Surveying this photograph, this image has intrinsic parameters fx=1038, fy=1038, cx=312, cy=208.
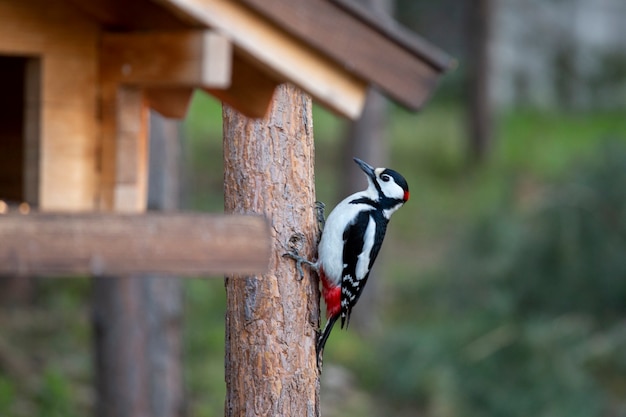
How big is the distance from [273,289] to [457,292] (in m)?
5.53

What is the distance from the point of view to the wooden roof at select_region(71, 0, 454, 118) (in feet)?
8.29

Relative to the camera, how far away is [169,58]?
2.70 m

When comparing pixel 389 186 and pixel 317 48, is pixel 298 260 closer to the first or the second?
pixel 389 186

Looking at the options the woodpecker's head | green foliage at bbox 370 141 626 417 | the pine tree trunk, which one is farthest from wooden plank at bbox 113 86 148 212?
the pine tree trunk

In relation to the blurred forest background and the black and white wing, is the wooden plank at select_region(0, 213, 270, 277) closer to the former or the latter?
the black and white wing

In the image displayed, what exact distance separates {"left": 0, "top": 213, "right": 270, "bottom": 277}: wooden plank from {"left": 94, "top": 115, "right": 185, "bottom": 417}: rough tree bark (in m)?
5.93

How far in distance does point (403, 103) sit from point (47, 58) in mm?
1052

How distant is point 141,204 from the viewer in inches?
125

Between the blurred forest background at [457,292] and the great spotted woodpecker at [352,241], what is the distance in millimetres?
3205

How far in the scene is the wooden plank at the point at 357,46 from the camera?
254 centimetres

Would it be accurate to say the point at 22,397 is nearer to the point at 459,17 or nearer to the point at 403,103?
the point at 403,103

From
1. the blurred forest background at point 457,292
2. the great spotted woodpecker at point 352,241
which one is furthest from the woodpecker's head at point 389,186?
the blurred forest background at point 457,292

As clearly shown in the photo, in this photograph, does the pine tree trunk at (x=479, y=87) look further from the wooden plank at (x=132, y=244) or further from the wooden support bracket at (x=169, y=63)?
the wooden plank at (x=132, y=244)

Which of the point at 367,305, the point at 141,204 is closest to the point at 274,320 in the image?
the point at 141,204
